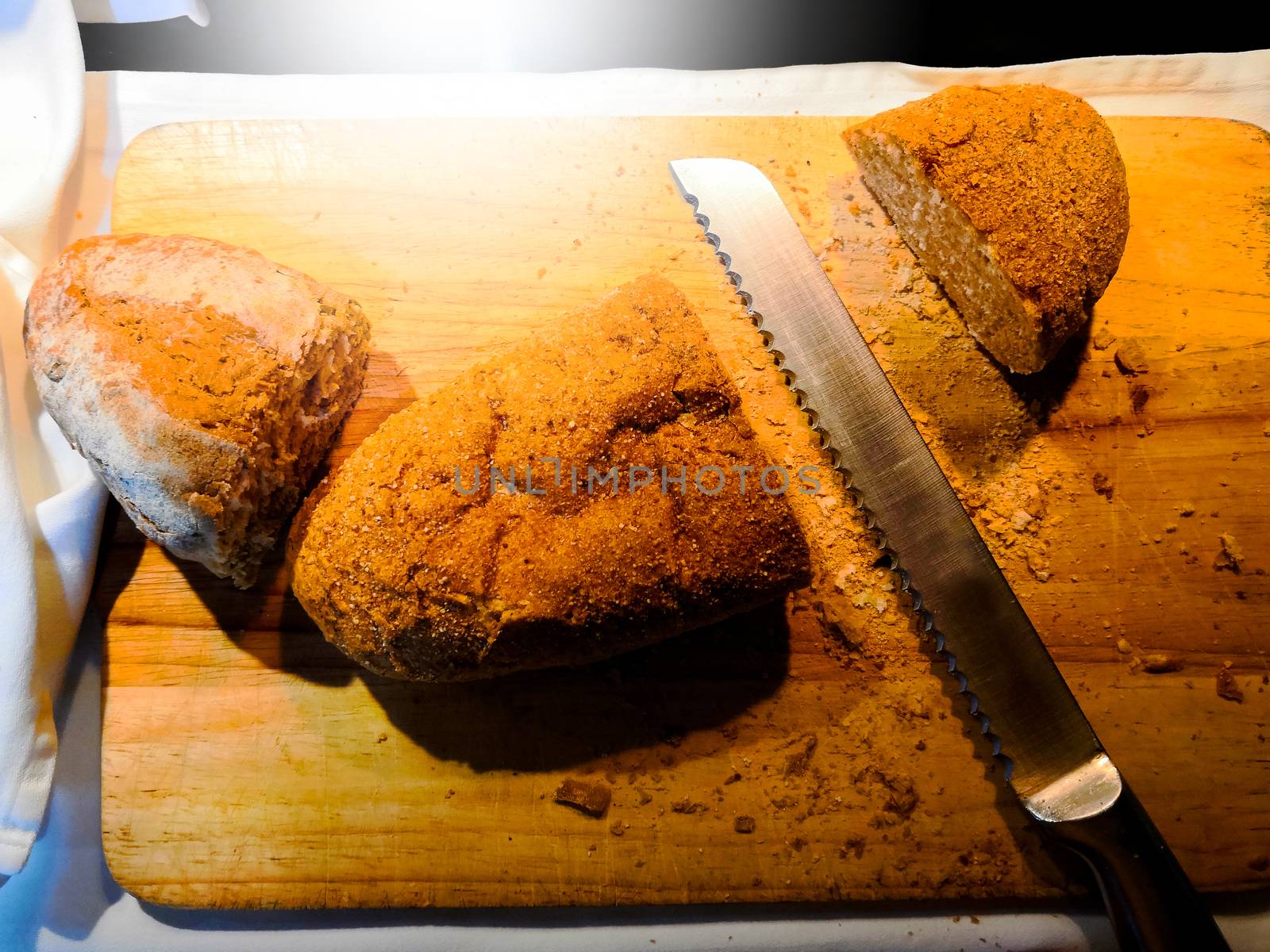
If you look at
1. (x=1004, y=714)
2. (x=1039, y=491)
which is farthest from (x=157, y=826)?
(x=1039, y=491)

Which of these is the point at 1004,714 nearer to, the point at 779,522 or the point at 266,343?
the point at 779,522

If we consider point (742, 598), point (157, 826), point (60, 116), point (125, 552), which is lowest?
point (157, 826)

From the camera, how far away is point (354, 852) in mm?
2277

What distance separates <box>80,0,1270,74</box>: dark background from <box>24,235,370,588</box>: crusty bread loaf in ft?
4.39

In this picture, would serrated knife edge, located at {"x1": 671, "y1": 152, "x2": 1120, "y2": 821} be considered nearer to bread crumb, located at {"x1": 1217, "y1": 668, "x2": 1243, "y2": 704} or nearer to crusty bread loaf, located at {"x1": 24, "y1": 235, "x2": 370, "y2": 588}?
bread crumb, located at {"x1": 1217, "y1": 668, "x2": 1243, "y2": 704}

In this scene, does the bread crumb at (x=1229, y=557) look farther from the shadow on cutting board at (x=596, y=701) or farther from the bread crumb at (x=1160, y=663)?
the shadow on cutting board at (x=596, y=701)

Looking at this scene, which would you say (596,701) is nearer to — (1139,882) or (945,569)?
(945,569)

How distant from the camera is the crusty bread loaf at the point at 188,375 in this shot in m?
2.06

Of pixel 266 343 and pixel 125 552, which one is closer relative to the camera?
pixel 266 343

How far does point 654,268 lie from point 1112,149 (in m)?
1.56

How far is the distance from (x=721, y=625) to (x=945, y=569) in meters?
0.71

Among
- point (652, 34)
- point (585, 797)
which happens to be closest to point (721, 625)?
point (585, 797)

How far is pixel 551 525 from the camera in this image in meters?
2.00

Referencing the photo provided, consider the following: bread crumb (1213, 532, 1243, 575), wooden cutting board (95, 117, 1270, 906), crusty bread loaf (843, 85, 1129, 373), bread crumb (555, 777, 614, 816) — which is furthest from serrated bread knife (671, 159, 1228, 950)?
bread crumb (555, 777, 614, 816)
